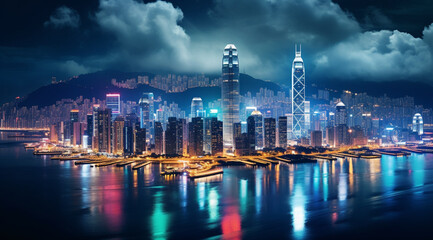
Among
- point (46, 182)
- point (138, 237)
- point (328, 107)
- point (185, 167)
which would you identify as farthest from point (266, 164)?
point (328, 107)

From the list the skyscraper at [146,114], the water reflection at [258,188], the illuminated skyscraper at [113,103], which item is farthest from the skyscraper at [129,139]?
the illuminated skyscraper at [113,103]

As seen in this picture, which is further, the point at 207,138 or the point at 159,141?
the point at 207,138

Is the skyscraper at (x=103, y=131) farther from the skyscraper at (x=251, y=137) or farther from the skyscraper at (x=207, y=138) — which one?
the skyscraper at (x=251, y=137)

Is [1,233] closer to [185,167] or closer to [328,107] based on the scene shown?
[185,167]

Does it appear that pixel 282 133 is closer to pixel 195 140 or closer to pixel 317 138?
pixel 317 138

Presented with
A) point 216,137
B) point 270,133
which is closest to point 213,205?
point 216,137

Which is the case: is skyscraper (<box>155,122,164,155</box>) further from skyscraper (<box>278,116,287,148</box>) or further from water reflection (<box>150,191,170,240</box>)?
water reflection (<box>150,191,170,240</box>)
